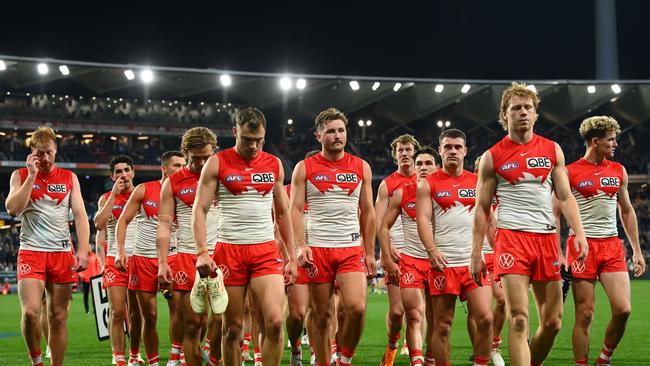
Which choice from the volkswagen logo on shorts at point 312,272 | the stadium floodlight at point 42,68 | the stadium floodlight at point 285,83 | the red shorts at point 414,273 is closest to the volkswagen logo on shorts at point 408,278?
the red shorts at point 414,273

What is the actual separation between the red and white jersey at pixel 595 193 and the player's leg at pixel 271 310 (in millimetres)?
3446

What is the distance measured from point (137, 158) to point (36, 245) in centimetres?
4110

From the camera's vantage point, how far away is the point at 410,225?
10.1 meters

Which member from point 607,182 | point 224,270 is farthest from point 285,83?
point 224,270

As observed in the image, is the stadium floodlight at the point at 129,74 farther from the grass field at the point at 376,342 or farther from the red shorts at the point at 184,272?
the red shorts at the point at 184,272

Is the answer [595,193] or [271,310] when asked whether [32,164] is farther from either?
[595,193]

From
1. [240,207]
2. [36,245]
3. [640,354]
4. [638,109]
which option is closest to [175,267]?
[36,245]

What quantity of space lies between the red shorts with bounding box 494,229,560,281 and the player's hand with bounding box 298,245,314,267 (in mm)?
1725

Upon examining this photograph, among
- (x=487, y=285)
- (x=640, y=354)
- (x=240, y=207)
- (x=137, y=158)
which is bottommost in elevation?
(x=640, y=354)

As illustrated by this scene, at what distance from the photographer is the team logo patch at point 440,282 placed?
Result: 29.0 feet

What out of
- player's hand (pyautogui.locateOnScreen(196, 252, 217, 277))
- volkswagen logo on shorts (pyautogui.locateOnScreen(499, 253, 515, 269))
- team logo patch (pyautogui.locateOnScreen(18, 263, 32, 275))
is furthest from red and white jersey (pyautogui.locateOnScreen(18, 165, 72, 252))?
volkswagen logo on shorts (pyautogui.locateOnScreen(499, 253, 515, 269))

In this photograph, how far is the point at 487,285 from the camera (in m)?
8.77

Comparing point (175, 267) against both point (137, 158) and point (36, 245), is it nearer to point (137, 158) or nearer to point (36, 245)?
point (36, 245)

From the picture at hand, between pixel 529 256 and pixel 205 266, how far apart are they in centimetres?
267
